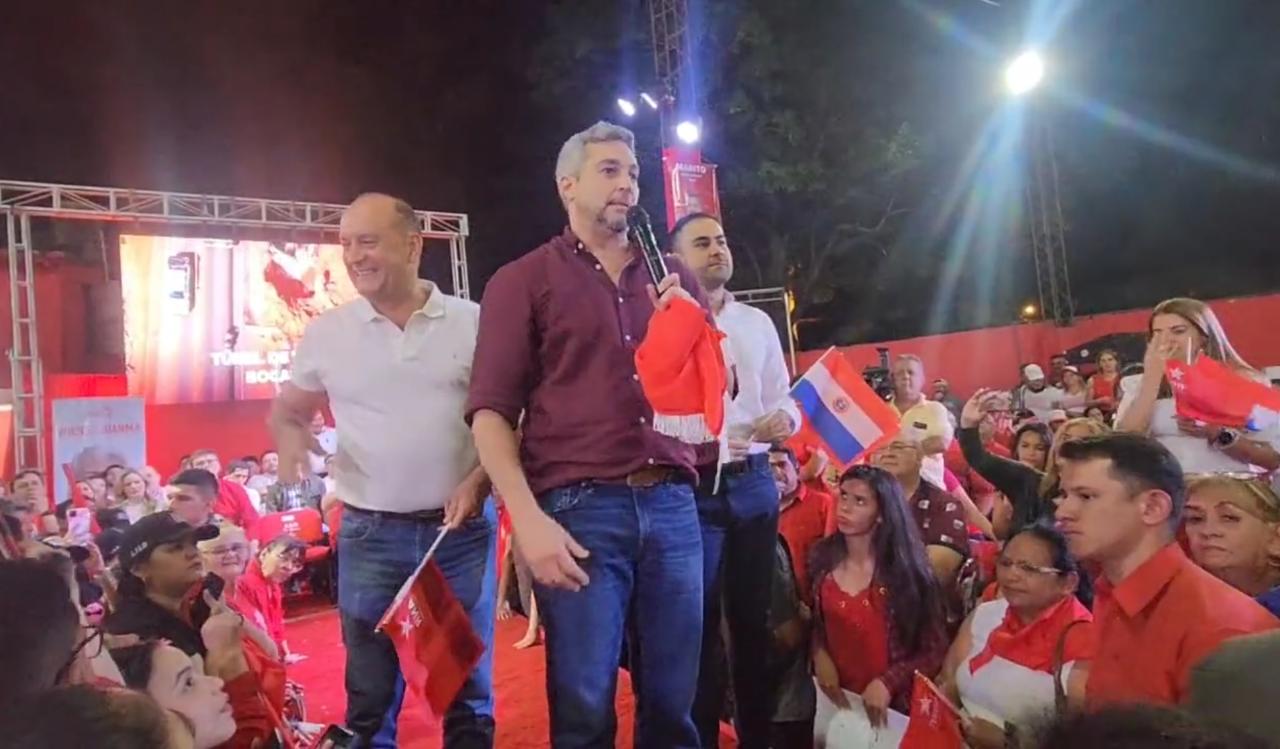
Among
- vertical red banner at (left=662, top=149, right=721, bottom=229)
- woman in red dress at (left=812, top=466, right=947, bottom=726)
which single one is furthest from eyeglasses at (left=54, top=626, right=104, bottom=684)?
vertical red banner at (left=662, top=149, right=721, bottom=229)

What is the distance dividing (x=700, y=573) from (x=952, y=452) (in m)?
4.31

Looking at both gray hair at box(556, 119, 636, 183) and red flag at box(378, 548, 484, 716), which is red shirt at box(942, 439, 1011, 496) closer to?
red flag at box(378, 548, 484, 716)

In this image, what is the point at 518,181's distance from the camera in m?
16.6

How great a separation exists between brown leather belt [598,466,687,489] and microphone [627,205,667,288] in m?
0.34

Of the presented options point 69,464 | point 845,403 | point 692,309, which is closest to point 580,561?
point 692,309

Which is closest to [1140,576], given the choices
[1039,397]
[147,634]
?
[147,634]

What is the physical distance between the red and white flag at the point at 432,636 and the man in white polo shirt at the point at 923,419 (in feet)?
8.44

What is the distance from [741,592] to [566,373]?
48.2 inches

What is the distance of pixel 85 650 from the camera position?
A: 1.73m

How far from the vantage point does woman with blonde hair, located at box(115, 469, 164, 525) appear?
6895 millimetres

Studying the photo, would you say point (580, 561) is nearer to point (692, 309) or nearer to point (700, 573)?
point (700, 573)

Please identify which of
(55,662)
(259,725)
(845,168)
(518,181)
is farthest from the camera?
(518,181)

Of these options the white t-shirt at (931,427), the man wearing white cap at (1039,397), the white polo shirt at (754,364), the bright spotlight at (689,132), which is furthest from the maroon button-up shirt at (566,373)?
the bright spotlight at (689,132)

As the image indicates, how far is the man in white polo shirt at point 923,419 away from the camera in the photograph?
448cm
